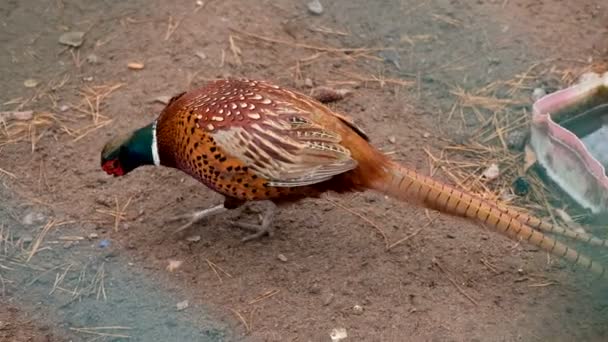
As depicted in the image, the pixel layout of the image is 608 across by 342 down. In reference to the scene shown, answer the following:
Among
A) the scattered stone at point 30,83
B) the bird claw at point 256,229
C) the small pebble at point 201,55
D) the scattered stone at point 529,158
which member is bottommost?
the bird claw at point 256,229

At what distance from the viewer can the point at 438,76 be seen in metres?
4.21

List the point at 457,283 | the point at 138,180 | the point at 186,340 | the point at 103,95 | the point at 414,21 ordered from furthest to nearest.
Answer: the point at 414,21
the point at 103,95
the point at 138,180
the point at 457,283
the point at 186,340

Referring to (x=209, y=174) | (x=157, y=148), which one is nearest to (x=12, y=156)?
(x=157, y=148)

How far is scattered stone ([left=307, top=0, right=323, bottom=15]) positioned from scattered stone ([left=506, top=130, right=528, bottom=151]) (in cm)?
128

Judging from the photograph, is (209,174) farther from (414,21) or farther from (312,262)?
(414,21)

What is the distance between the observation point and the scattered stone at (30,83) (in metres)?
4.07

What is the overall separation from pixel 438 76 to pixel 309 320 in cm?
159

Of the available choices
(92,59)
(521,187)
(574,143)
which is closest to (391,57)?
(521,187)

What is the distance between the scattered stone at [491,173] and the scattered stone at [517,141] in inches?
5.9

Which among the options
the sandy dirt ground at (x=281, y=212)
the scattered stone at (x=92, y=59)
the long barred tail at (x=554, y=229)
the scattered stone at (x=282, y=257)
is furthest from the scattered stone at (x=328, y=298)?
the scattered stone at (x=92, y=59)

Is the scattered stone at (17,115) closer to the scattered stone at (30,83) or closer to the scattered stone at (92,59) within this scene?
the scattered stone at (30,83)

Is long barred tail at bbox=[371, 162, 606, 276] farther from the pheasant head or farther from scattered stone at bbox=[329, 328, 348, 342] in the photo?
the pheasant head

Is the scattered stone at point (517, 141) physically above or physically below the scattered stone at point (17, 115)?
above

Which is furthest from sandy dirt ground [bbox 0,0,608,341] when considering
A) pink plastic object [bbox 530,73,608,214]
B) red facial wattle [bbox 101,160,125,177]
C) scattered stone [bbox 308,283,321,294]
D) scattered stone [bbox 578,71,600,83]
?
pink plastic object [bbox 530,73,608,214]
